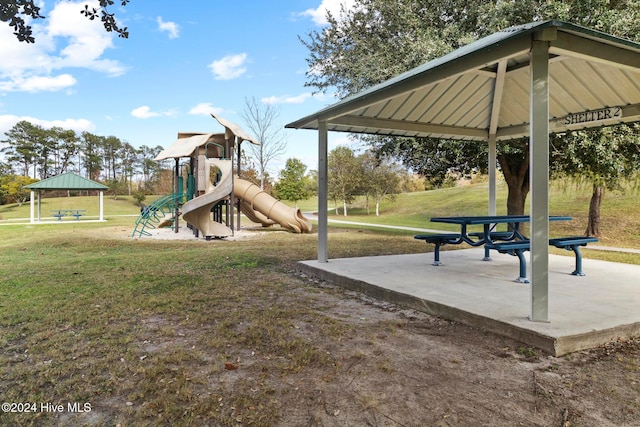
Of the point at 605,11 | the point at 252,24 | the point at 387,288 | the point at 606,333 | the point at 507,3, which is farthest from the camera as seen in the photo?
the point at 252,24

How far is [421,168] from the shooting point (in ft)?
46.0

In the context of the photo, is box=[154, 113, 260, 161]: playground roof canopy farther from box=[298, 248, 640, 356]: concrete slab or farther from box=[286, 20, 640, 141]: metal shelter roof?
box=[298, 248, 640, 356]: concrete slab

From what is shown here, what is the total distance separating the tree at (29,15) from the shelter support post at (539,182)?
4052mm

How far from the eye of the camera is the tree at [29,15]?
3076mm

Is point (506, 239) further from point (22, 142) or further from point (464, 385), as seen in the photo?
point (22, 142)

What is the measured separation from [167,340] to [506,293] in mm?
3829

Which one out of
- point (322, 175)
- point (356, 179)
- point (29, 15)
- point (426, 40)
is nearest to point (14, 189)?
point (356, 179)

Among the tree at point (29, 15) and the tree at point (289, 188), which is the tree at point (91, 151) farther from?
the tree at point (29, 15)

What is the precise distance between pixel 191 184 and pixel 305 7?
28.1ft

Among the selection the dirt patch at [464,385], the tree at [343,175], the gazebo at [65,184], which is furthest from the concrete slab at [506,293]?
the tree at [343,175]

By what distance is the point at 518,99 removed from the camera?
24.3ft

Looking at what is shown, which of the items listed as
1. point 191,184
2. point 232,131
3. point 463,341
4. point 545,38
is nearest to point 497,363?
point 463,341

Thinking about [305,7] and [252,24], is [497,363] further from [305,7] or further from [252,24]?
[252,24]

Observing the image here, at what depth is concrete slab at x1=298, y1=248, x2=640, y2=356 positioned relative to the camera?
11.2 feet
